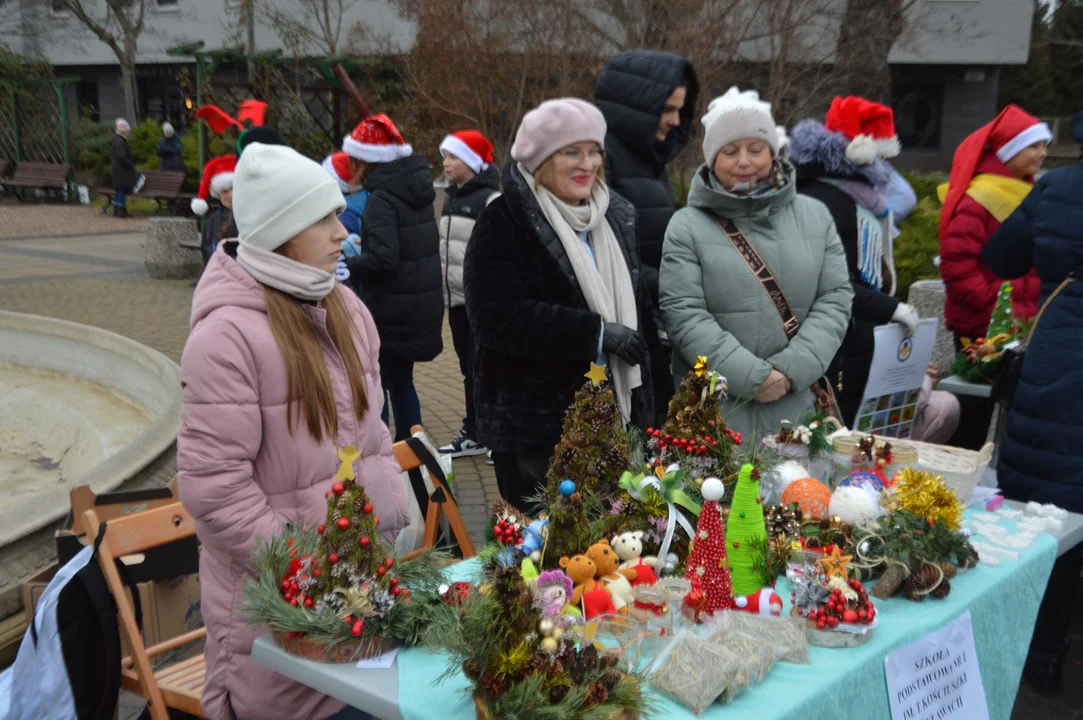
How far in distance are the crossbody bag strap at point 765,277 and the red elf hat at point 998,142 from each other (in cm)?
232

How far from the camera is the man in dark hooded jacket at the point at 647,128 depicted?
3.94m

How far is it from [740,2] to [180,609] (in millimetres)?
8507

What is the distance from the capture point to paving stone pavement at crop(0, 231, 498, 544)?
618 centimetres

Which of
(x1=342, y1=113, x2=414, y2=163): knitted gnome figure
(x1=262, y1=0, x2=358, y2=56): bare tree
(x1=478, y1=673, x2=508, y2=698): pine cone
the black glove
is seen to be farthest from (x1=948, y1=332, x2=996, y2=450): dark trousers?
(x1=262, y1=0, x2=358, y2=56): bare tree

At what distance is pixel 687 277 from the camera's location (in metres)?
→ 3.45

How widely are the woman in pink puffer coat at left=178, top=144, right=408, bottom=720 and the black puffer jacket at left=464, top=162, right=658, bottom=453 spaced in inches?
29.5

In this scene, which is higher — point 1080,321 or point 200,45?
point 200,45

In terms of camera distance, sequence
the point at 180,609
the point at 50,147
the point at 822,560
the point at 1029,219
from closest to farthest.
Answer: the point at 822,560, the point at 180,609, the point at 1029,219, the point at 50,147

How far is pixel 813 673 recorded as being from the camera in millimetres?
1957

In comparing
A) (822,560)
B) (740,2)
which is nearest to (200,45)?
(740,2)

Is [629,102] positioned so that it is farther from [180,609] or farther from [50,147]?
[50,147]

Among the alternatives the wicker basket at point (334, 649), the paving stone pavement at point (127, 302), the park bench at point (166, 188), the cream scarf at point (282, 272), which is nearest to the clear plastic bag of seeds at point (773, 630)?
the wicker basket at point (334, 649)

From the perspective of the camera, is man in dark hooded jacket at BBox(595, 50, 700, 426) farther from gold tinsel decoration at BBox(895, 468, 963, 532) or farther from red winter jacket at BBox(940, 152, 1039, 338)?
red winter jacket at BBox(940, 152, 1039, 338)

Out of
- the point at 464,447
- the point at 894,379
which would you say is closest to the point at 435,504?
the point at 894,379
